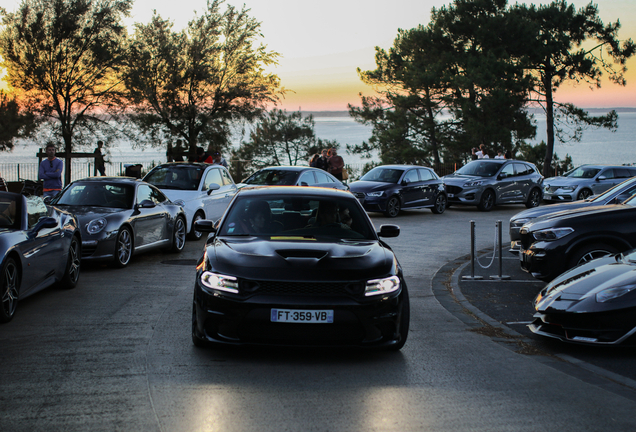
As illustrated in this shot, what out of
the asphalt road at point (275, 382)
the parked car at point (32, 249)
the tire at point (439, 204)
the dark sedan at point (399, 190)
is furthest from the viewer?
the tire at point (439, 204)

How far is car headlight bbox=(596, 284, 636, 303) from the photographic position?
626 centimetres

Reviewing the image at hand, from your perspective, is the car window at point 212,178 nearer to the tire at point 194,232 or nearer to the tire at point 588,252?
the tire at point 194,232

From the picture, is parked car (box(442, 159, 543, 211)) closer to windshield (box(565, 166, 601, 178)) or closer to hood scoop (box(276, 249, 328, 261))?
windshield (box(565, 166, 601, 178))

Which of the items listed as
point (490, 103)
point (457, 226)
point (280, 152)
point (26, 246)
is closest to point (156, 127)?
point (457, 226)

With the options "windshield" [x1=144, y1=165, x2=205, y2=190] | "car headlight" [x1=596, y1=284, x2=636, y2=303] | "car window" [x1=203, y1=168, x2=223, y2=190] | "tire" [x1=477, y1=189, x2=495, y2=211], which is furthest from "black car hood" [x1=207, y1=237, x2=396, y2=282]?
"tire" [x1=477, y1=189, x2=495, y2=211]

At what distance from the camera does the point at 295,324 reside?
549cm

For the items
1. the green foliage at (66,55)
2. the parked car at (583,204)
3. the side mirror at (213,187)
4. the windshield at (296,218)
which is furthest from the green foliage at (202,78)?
the windshield at (296,218)

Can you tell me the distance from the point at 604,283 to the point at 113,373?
457 centimetres

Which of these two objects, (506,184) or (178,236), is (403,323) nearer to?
(178,236)

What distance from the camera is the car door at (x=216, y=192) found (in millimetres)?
15922

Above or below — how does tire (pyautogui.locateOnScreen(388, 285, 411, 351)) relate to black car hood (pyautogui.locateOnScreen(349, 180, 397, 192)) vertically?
below

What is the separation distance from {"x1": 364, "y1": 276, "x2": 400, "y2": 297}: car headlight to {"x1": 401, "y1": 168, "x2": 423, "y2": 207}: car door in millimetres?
16563

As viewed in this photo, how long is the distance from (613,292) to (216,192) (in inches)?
450

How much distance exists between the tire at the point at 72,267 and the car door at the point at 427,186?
48.8ft
